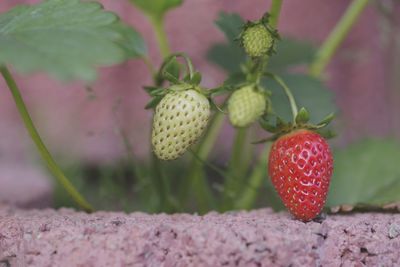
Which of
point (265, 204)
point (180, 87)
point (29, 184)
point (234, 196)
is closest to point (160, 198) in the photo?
point (234, 196)

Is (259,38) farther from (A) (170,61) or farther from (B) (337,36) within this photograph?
(B) (337,36)

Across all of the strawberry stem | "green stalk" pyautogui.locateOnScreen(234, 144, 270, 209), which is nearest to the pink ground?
the strawberry stem

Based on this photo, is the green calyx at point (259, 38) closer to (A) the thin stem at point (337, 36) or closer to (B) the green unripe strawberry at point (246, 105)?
(B) the green unripe strawberry at point (246, 105)

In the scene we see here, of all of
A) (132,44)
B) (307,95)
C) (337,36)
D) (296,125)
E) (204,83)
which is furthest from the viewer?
(204,83)

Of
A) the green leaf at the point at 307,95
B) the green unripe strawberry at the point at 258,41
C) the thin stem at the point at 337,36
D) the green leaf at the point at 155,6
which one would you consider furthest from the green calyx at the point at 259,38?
the thin stem at the point at 337,36

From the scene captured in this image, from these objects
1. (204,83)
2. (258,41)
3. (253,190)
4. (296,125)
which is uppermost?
(258,41)

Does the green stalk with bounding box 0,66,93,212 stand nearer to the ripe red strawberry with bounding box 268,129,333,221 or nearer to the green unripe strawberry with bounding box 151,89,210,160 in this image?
the green unripe strawberry with bounding box 151,89,210,160

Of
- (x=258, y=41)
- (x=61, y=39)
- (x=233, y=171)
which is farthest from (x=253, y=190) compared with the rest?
(x=61, y=39)

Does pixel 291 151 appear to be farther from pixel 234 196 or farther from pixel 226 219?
pixel 234 196
